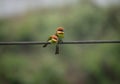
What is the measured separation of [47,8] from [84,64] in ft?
14.2

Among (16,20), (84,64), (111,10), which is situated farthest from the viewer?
(16,20)

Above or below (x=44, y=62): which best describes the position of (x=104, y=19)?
above

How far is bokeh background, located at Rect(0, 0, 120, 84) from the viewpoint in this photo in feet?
42.0

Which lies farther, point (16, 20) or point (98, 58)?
point (16, 20)

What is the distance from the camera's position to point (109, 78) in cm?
1341

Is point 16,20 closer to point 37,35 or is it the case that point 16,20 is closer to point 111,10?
point 37,35

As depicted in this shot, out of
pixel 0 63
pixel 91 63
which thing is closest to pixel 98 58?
pixel 91 63

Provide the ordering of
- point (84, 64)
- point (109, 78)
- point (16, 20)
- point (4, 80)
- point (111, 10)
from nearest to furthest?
point (4, 80) → point (109, 78) → point (84, 64) → point (111, 10) → point (16, 20)

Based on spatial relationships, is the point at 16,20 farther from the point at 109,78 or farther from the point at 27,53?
the point at 109,78

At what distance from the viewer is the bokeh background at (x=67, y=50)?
12812 millimetres

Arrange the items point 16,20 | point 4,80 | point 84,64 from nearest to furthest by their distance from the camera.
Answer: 1. point 4,80
2. point 84,64
3. point 16,20

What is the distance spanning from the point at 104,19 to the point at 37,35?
2.20 m

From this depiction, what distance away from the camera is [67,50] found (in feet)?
47.7

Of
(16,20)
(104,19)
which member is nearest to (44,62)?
(104,19)
